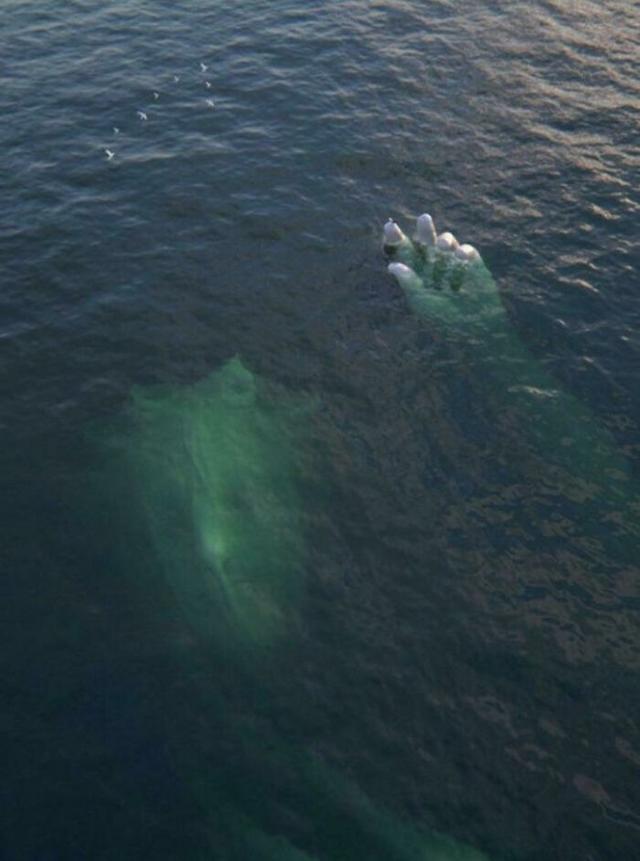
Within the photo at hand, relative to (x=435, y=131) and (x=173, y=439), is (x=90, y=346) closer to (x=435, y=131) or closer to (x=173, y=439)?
(x=173, y=439)

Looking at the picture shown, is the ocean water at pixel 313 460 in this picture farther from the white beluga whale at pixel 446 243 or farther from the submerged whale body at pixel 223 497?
the white beluga whale at pixel 446 243

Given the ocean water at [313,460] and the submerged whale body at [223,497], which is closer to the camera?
the ocean water at [313,460]

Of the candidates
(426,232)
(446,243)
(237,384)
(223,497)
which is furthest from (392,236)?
(223,497)

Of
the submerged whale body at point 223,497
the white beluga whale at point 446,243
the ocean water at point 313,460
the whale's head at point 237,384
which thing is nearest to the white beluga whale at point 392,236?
the ocean water at point 313,460

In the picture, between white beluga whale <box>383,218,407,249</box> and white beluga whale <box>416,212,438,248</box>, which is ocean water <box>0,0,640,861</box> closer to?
white beluga whale <box>383,218,407,249</box>

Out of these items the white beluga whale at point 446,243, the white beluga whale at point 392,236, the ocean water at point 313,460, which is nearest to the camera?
the ocean water at point 313,460

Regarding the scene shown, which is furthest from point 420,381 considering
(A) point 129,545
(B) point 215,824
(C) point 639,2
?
(C) point 639,2

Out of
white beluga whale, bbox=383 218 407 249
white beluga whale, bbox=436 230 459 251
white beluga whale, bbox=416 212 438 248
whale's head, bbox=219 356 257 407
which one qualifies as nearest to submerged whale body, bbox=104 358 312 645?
whale's head, bbox=219 356 257 407

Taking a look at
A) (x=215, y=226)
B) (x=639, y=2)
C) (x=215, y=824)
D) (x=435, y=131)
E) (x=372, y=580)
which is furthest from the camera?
(x=639, y=2)
